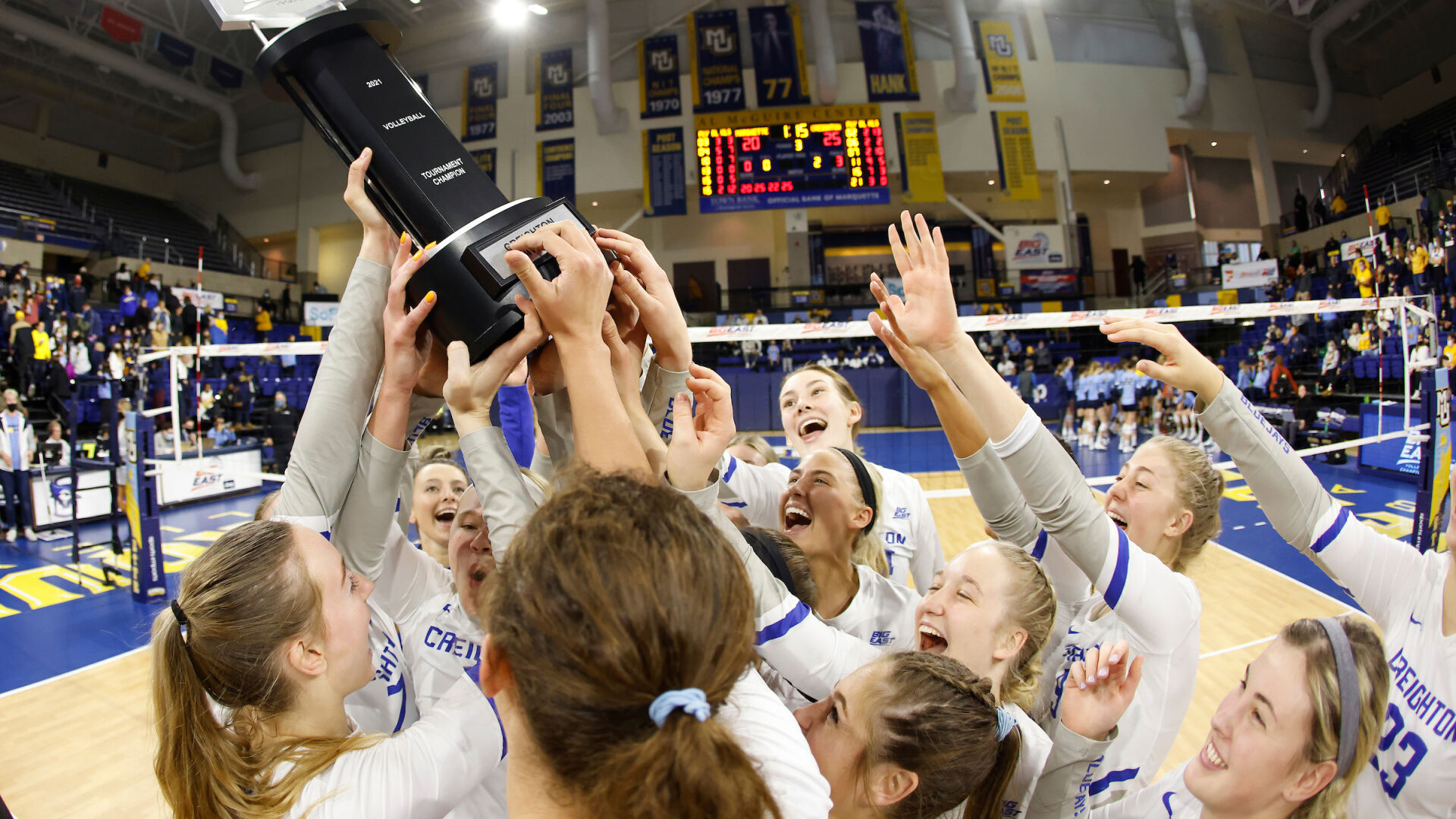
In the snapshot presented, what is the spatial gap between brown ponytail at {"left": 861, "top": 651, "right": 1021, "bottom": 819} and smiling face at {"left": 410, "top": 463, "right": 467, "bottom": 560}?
180 centimetres

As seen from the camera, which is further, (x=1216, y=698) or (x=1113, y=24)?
(x=1113, y=24)

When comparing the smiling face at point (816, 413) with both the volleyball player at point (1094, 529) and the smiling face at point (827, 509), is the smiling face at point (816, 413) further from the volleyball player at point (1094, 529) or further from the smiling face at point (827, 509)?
the volleyball player at point (1094, 529)

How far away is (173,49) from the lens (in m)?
16.2

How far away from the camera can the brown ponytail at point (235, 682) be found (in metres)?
1.13

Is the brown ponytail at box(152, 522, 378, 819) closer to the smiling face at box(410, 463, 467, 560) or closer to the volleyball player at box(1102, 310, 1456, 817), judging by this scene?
the smiling face at box(410, 463, 467, 560)

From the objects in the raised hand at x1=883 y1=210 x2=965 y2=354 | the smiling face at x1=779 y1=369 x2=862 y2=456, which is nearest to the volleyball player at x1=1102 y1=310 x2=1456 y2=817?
the raised hand at x1=883 y1=210 x2=965 y2=354

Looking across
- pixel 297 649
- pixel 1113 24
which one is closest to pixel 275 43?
pixel 297 649

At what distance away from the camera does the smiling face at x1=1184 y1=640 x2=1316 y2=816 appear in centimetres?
126

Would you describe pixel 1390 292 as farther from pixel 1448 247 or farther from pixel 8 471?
pixel 8 471

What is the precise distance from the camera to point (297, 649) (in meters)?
1.23

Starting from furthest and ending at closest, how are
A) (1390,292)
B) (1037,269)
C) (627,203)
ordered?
(627,203) < (1037,269) < (1390,292)

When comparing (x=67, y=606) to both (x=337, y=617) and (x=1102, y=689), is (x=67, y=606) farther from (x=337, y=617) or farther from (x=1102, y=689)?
(x=1102, y=689)

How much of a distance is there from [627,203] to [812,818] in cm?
1910

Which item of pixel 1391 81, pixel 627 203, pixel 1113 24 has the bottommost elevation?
pixel 627 203
